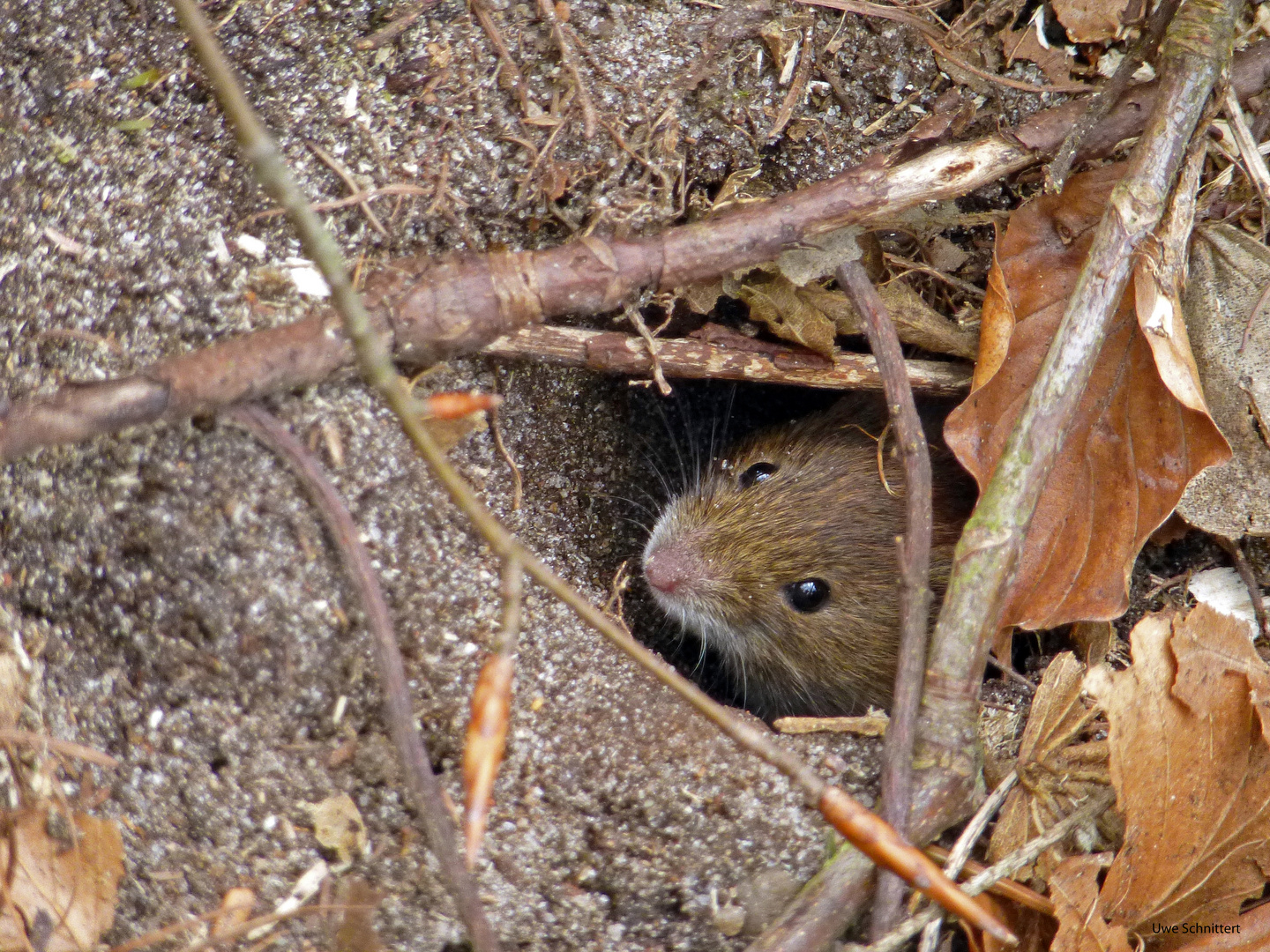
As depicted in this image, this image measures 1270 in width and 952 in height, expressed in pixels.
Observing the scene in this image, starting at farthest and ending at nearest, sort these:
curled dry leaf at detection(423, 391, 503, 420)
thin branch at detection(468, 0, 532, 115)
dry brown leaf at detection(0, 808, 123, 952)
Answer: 1. thin branch at detection(468, 0, 532, 115)
2. dry brown leaf at detection(0, 808, 123, 952)
3. curled dry leaf at detection(423, 391, 503, 420)

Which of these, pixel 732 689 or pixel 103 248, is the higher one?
pixel 103 248

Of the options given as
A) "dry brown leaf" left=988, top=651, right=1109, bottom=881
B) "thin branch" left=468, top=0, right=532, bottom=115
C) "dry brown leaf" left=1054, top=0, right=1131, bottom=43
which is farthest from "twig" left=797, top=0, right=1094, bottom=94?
"dry brown leaf" left=988, top=651, right=1109, bottom=881

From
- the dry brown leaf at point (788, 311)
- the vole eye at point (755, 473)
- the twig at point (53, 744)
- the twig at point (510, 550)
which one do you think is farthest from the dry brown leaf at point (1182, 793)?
the twig at point (53, 744)

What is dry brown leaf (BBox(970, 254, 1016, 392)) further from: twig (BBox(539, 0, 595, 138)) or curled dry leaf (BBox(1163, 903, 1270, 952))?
curled dry leaf (BBox(1163, 903, 1270, 952))

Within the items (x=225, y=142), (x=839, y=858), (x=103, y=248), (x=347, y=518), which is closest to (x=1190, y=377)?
(x=839, y=858)

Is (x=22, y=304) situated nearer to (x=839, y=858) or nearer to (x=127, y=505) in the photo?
(x=127, y=505)
